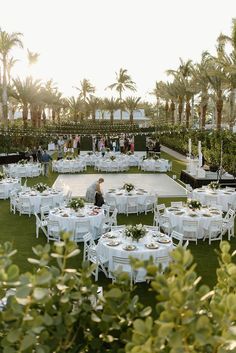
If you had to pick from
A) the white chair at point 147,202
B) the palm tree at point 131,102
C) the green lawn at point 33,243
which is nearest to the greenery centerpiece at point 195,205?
the green lawn at point 33,243

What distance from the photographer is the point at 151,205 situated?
15031mm

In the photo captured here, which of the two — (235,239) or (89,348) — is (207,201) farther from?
(89,348)

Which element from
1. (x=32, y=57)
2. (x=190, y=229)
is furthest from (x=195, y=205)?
(x=32, y=57)

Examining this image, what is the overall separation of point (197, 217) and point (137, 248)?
318 centimetres

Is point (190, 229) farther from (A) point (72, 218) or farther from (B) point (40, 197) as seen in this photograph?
(B) point (40, 197)

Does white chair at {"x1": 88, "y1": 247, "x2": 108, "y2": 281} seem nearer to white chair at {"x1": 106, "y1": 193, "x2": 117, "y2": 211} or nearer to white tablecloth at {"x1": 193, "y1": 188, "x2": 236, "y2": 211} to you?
white chair at {"x1": 106, "y1": 193, "x2": 117, "y2": 211}

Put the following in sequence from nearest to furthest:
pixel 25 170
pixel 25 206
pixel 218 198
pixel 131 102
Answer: pixel 25 206
pixel 218 198
pixel 25 170
pixel 131 102

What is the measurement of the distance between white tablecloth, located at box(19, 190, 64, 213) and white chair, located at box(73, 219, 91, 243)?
318 cm

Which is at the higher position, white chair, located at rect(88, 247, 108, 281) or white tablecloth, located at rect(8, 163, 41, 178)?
white tablecloth, located at rect(8, 163, 41, 178)

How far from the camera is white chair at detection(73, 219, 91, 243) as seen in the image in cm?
1076

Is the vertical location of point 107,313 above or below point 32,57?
below

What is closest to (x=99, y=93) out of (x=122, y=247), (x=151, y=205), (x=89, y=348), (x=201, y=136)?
(x=201, y=136)

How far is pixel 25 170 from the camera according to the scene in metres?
22.4

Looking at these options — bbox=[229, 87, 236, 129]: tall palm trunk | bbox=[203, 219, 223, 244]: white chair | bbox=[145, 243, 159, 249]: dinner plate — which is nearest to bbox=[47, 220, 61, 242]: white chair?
bbox=[145, 243, 159, 249]: dinner plate
